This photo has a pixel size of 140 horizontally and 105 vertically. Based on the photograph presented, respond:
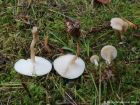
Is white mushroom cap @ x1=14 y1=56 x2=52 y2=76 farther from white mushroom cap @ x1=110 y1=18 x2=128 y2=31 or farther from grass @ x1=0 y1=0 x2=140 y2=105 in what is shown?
white mushroom cap @ x1=110 y1=18 x2=128 y2=31

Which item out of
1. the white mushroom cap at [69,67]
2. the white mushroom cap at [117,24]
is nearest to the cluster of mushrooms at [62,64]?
the white mushroom cap at [69,67]

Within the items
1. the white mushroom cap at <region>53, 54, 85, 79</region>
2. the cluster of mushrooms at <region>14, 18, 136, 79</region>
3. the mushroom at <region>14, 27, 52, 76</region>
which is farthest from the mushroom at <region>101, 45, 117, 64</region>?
the mushroom at <region>14, 27, 52, 76</region>

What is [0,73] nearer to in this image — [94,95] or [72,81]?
[72,81]

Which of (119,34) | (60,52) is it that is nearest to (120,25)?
(119,34)

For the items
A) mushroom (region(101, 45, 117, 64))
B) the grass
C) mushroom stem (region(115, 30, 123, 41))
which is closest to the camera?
the grass

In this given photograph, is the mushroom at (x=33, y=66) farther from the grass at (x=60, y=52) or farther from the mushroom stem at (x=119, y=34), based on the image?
the mushroom stem at (x=119, y=34)

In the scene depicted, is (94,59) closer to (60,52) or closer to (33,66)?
(60,52)
